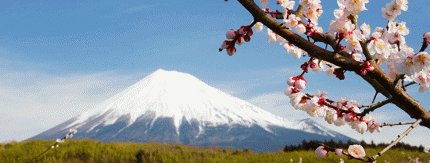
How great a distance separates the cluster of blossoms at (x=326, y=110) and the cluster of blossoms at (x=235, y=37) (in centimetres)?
50

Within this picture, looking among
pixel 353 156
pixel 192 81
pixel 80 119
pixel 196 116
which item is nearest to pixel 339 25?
pixel 353 156

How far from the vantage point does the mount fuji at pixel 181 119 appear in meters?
123

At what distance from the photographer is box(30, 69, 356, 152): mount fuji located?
404 ft

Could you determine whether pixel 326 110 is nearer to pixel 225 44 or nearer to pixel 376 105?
pixel 376 105

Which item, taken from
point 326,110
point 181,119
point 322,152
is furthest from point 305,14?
point 181,119

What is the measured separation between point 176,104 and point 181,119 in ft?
27.2

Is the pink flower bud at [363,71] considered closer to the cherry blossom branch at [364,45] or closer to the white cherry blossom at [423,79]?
the cherry blossom branch at [364,45]

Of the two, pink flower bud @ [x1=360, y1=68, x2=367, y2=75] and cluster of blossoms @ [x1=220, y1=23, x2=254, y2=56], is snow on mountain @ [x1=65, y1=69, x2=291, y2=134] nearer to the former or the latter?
cluster of blossoms @ [x1=220, y1=23, x2=254, y2=56]

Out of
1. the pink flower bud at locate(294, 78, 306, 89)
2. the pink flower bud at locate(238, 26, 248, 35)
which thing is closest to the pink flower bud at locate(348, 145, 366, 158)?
the pink flower bud at locate(294, 78, 306, 89)

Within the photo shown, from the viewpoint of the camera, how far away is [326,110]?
207cm

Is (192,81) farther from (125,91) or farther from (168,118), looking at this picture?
(125,91)

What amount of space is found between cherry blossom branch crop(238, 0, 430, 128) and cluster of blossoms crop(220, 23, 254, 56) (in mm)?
237

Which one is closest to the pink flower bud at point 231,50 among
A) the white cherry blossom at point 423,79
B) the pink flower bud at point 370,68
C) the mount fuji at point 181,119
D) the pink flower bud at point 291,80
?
the pink flower bud at point 291,80

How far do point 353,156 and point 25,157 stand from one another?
8.92 m
